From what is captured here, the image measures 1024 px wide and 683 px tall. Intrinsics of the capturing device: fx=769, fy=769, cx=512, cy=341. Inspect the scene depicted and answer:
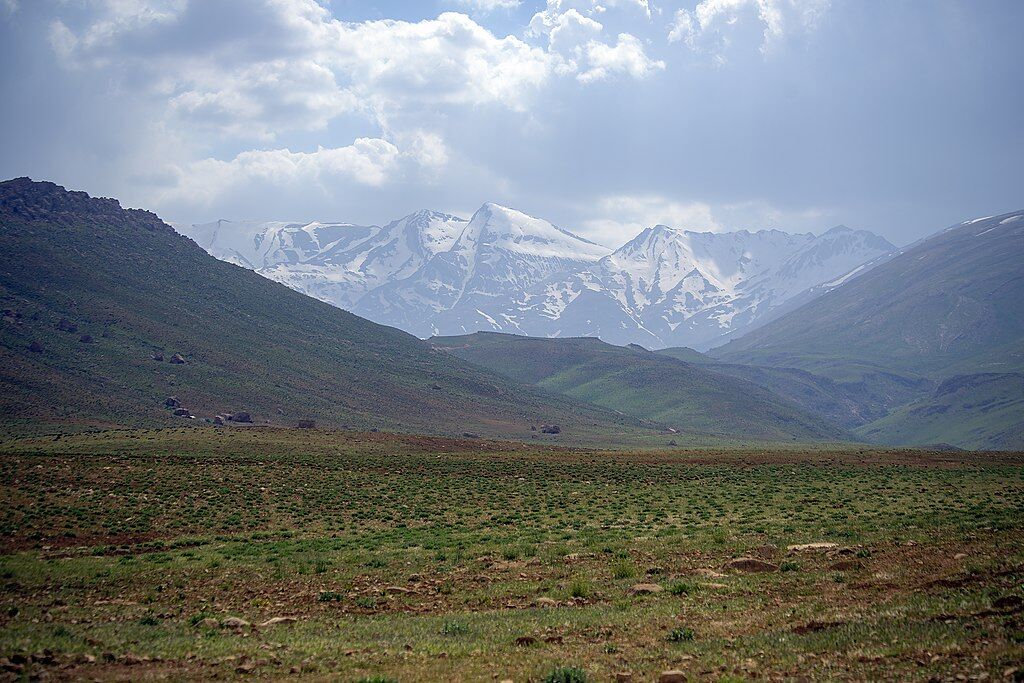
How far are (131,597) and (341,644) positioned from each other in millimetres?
10328

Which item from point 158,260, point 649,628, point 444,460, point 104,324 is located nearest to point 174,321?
point 104,324

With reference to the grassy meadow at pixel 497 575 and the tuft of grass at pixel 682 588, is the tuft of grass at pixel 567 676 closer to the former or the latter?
the grassy meadow at pixel 497 575

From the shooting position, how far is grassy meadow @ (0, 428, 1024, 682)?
1529 cm

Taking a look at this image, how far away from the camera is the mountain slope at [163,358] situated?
122688 millimetres

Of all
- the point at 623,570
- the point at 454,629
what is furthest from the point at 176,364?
the point at 454,629

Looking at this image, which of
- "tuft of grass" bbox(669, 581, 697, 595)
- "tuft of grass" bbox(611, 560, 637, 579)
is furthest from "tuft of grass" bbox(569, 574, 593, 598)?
"tuft of grass" bbox(669, 581, 697, 595)

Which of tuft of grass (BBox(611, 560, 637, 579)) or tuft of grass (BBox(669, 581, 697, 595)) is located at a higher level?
tuft of grass (BBox(669, 581, 697, 595))

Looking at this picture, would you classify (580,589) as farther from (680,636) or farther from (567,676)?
(567,676)

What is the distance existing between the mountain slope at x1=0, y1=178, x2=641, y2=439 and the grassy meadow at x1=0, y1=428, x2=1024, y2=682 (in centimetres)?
7322

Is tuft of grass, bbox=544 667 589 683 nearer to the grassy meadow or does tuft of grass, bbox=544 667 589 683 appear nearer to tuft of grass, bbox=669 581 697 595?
the grassy meadow

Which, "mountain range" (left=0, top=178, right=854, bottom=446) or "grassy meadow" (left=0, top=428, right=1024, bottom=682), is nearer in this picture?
"grassy meadow" (left=0, top=428, right=1024, bottom=682)

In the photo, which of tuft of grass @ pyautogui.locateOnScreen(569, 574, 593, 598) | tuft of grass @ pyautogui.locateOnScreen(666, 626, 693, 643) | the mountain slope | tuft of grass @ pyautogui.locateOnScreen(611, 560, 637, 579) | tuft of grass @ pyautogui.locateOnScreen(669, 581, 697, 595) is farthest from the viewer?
the mountain slope

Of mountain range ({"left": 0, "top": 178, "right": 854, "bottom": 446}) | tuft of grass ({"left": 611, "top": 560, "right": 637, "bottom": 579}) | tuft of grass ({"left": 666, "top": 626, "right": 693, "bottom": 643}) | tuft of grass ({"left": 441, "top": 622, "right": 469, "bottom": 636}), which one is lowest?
tuft of grass ({"left": 441, "top": 622, "right": 469, "bottom": 636})

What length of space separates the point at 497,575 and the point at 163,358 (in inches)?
5432
